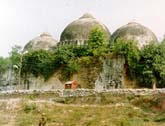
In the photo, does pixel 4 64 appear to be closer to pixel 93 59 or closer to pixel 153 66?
pixel 93 59

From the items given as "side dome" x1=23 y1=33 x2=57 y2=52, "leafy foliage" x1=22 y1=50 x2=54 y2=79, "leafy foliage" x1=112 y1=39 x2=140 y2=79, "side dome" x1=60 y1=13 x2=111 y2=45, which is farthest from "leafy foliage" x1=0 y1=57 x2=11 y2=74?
"leafy foliage" x1=112 y1=39 x2=140 y2=79

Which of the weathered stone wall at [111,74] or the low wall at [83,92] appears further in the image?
the weathered stone wall at [111,74]

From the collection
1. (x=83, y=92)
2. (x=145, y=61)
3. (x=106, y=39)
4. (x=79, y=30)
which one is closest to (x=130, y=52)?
(x=145, y=61)

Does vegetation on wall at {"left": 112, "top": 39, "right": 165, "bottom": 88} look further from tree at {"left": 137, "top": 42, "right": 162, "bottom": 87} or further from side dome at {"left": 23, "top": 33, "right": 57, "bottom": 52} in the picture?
side dome at {"left": 23, "top": 33, "right": 57, "bottom": 52}

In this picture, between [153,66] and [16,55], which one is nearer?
[153,66]

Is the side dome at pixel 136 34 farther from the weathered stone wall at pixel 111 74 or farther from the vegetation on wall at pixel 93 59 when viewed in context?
the weathered stone wall at pixel 111 74

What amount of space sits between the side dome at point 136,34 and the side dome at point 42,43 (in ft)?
19.5

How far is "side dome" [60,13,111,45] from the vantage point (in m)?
36.1

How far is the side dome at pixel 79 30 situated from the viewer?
1421 inches

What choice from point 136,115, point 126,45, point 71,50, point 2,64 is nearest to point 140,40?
point 126,45

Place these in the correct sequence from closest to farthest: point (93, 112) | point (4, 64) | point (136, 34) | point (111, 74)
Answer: point (93, 112)
point (111, 74)
point (136, 34)
point (4, 64)

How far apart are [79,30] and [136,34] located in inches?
183

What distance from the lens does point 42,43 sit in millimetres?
39125

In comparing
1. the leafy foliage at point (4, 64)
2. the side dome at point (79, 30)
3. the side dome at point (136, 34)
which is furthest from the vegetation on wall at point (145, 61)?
the leafy foliage at point (4, 64)
